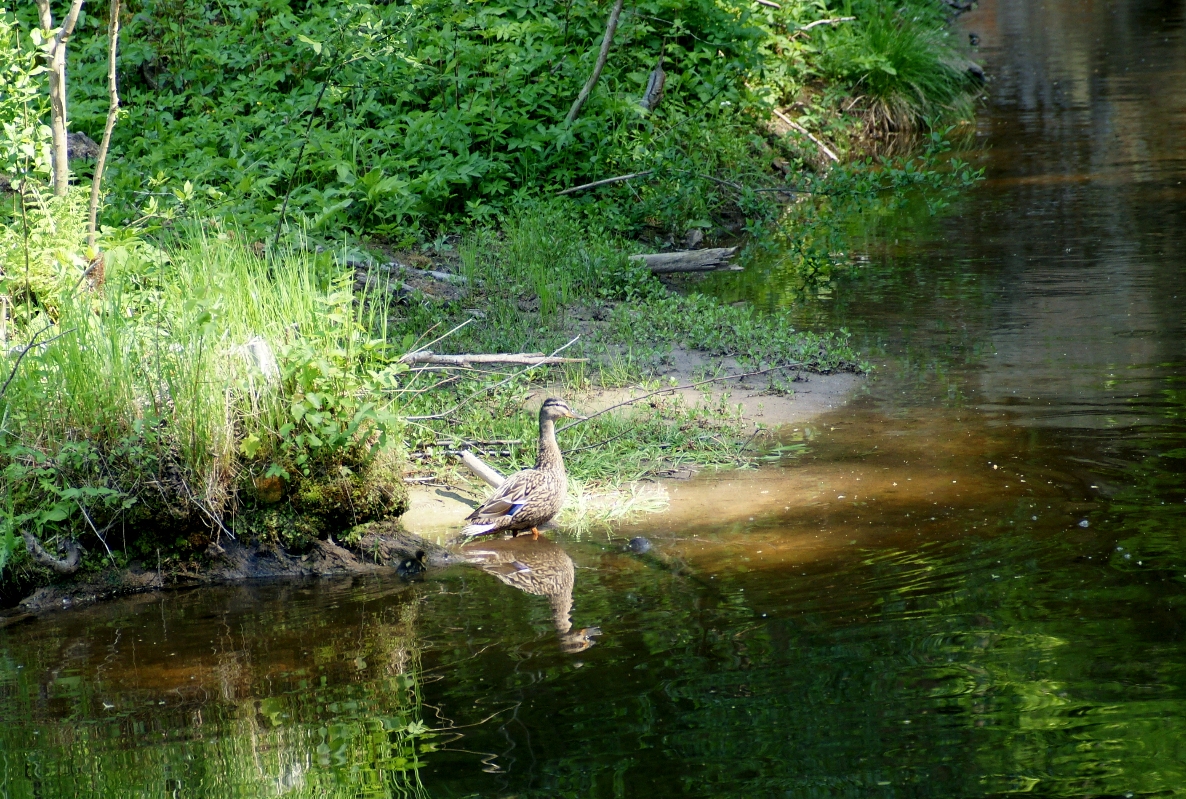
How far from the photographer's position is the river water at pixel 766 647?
4355 mm

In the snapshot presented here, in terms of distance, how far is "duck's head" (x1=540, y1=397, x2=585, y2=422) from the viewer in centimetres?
726

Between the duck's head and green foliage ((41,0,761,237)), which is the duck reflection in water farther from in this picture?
green foliage ((41,0,761,237))

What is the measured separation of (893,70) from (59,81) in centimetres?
1238

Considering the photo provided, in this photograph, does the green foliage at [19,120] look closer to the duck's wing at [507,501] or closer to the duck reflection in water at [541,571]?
the duck's wing at [507,501]

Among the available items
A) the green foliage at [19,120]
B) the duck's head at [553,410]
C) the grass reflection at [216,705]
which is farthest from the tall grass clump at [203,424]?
the green foliage at [19,120]

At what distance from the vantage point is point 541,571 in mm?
6391

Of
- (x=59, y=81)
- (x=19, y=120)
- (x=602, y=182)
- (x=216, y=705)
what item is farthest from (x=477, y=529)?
(x=602, y=182)

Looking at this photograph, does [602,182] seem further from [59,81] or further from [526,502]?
[526,502]

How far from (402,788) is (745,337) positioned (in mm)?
5835

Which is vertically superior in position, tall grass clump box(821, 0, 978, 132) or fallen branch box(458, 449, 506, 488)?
tall grass clump box(821, 0, 978, 132)

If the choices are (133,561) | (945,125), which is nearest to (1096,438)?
(133,561)

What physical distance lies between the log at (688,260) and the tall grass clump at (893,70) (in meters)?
6.51

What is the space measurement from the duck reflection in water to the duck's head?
73 centimetres

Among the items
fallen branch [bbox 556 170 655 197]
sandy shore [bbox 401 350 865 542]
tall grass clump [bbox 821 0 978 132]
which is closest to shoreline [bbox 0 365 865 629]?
sandy shore [bbox 401 350 865 542]
